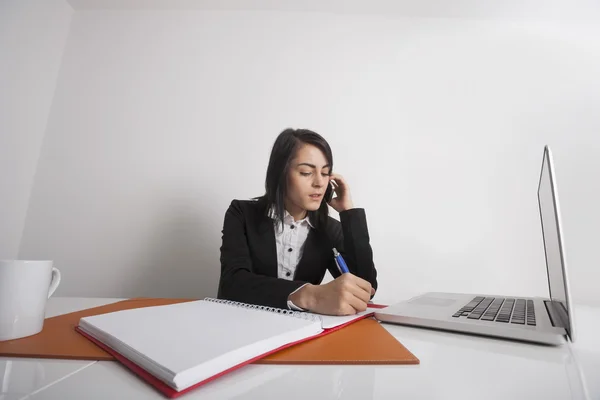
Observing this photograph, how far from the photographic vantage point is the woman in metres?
0.86

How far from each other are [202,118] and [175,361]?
1254 mm

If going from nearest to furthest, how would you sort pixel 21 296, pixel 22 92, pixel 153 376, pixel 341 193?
1. pixel 153 376
2. pixel 21 296
3. pixel 341 193
4. pixel 22 92

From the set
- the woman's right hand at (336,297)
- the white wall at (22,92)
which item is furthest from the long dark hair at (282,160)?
the white wall at (22,92)

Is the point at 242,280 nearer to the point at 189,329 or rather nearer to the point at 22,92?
the point at 189,329

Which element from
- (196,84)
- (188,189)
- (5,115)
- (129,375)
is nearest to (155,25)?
(196,84)

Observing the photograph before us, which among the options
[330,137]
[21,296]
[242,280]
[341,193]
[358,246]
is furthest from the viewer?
[330,137]

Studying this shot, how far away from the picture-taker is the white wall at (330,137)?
119cm

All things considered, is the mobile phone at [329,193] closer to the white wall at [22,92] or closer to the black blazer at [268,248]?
the black blazer at [268,248]

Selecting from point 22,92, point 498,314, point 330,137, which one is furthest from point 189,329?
point 22,92

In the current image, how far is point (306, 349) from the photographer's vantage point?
0.34m

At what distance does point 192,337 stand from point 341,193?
739mm

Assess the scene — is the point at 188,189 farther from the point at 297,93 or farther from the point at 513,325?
the point at 513,325

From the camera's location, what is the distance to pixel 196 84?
1.33 m

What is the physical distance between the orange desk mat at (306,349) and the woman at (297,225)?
0.34 meters
